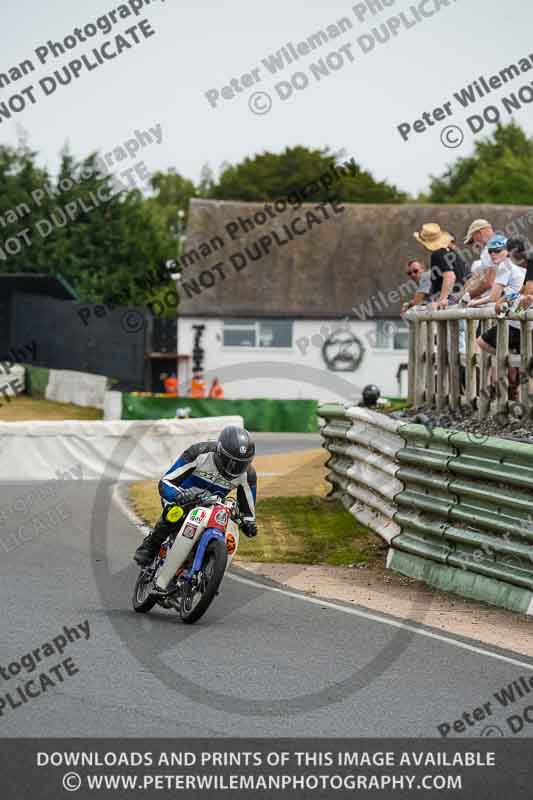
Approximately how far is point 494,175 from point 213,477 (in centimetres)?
7725

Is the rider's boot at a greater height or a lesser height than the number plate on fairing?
lesser

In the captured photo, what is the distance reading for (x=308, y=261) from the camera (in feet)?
182

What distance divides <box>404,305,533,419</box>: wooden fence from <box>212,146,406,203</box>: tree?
59.8 meters

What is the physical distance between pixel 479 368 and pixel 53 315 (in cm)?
3574

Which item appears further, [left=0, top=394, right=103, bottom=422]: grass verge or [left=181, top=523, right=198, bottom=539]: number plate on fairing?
[left=0, top=394, right=103, bottom=422]: grass verge

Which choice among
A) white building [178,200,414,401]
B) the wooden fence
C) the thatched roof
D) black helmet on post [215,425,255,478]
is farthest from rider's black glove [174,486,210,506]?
the thatched roof

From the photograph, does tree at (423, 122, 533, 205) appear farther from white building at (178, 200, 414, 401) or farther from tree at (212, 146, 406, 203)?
white building at (178, 200, 414, 401)

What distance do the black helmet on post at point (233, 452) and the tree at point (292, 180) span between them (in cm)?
6599

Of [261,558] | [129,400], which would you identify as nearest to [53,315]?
[129,400]

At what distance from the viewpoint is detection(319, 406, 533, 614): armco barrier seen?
11.7 meters

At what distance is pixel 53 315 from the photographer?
161 feet
